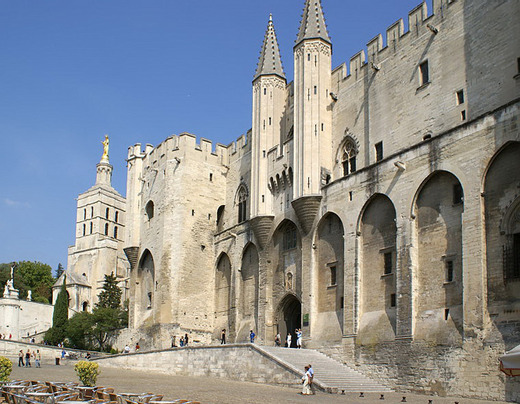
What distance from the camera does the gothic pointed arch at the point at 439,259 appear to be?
22844 mm

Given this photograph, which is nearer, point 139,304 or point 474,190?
point 474,190

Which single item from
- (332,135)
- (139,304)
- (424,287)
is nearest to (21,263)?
(139,304)

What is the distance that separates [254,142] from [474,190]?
16029 mm

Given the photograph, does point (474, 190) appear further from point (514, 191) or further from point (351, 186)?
point (351, 186)

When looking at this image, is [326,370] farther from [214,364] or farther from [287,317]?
[287,317]

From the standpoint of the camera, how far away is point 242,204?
3959cm

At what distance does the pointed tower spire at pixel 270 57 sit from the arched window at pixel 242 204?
697cm

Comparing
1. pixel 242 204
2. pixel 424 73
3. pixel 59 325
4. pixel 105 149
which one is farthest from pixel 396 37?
pixel 105 149

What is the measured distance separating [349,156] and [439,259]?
29.1 ft

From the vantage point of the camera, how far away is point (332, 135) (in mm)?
32344

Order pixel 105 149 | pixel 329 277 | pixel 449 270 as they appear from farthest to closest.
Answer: pixel 105 149 → pixel 329 277 → pixel 449 270

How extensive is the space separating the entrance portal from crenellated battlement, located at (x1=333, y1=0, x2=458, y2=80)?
11.4 m

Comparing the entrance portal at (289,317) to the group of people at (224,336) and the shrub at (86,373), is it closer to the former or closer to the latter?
the group of people at (224,336)

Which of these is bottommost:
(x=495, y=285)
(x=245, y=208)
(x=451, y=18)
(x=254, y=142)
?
(x=495, y=285)
